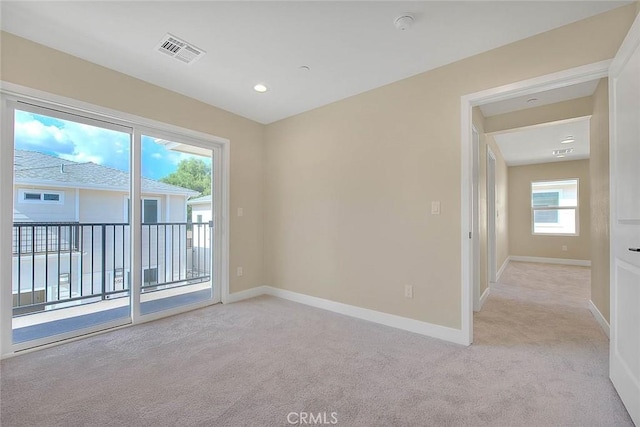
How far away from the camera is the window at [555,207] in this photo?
6.61 m

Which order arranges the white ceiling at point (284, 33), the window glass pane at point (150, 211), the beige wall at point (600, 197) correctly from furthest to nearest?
Result: 1. the window glass pane at point (150, 211)
2. the beige wall at point (600, 197)
3. the white ceiling at point (284, 33)

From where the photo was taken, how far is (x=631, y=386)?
1486 mm

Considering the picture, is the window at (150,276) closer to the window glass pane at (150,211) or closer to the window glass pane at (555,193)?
the window glass pane at (150,211)

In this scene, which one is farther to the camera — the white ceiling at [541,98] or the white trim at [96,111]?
the white ceiling at [541,98]

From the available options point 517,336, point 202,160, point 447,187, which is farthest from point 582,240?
point 202,160

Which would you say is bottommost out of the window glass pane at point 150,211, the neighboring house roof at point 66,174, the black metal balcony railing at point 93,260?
the black metal balcony railing at point 93,260

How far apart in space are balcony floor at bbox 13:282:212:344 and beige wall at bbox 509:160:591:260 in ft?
25.2

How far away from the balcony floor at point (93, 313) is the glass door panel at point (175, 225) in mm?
13

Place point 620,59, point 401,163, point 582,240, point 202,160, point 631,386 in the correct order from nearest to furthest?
point 631,386
point 620,59
point 401,163
point 202,160
point 582,240

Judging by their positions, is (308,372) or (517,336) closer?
(308,372)

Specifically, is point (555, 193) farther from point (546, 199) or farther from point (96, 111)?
point (96, 111)

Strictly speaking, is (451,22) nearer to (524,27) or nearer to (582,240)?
(524,27)

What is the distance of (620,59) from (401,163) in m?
1.55

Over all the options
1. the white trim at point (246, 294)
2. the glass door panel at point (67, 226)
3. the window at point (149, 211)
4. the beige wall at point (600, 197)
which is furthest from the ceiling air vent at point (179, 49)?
the beige wall at point (600, 197)
